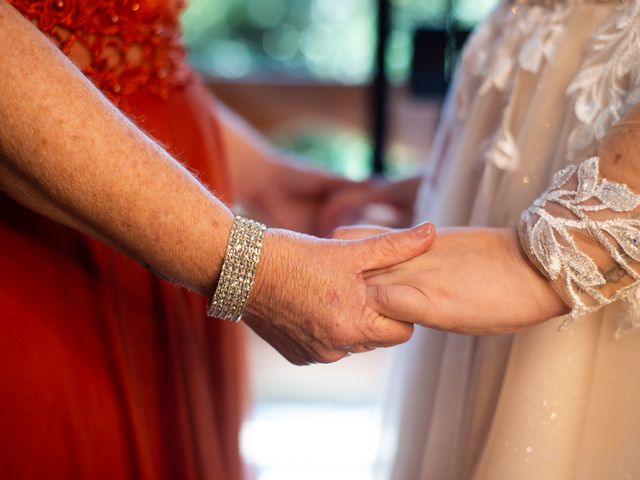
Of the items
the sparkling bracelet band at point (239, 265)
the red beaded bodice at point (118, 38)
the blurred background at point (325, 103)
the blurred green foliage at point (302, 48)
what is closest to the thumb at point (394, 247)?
the sparkling bracelet band at point (239, 265)

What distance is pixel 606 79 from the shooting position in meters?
0.76

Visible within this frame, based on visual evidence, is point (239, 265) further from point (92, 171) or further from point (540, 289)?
point (540, 289)

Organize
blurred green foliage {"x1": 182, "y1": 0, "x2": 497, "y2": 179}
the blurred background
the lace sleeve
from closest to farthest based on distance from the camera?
the lace sleeve, the blurred background, blurred green foliage {"x1": 182, "y1": 0, "x2": 497, "y2": 179}

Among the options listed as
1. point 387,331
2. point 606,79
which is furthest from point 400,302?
point 606,79

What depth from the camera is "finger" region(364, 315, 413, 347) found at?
29.2 inches

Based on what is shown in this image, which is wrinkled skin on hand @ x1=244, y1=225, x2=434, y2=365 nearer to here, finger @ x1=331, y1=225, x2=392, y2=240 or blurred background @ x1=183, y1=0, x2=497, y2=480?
finger @ x1=331, y1=225, x2=392, y2=240

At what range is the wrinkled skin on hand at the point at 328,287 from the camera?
2.40 feet

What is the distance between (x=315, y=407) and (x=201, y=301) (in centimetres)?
142

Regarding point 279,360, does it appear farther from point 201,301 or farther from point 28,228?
point 28,228

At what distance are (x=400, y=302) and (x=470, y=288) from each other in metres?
0.07

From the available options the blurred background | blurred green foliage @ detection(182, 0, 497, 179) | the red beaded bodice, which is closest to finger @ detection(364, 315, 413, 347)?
the red beaded bodice

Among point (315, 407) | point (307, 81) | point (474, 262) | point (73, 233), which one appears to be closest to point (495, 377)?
point (474, 262)

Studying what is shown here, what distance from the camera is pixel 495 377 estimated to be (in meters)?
0.85

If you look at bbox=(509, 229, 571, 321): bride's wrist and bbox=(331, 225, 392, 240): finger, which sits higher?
bbox=(331, 225, 392, 240): finger
